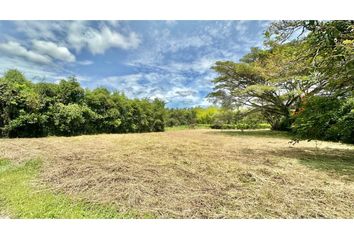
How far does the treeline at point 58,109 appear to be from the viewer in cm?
632

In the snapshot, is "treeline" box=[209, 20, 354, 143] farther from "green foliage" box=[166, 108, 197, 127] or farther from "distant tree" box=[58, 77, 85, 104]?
"green foliage" box=[166, 108, 197, 127]

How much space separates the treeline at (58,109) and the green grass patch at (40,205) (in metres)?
5.22

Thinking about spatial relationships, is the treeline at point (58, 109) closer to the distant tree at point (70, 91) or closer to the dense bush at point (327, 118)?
the distant tree at point (70, 91)

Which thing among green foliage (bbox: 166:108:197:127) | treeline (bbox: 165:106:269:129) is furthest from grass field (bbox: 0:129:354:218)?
green foliage (bbox: 166:108:197:127)

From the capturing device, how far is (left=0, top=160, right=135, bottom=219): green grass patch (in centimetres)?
147

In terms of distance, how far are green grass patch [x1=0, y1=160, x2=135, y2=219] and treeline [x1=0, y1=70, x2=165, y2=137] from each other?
5.22 m

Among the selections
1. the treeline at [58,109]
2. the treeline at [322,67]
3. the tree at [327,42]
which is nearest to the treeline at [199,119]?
the treeline at [58,109]

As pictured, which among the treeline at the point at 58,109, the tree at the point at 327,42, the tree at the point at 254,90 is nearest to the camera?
the tree at the point at 327,42

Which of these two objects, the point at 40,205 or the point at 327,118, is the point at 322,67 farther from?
the point at 40,205

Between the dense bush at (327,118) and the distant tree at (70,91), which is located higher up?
the distant tree at (70,91)

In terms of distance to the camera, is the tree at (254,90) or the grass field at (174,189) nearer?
the grass field at (174,189)
